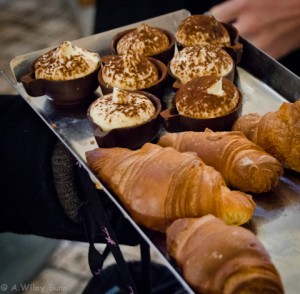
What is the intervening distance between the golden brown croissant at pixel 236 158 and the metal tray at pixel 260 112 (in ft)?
0.19

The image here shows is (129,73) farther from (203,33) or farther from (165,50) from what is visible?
(203,33)

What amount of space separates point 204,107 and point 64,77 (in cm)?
49

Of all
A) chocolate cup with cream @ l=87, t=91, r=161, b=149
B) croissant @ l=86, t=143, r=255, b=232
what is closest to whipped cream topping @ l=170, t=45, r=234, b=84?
chocolate cup with cream @ l=87, t=91, r=161, b=149

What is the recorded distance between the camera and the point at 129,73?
1636mm

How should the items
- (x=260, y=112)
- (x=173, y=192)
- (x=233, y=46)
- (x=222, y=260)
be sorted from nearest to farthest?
(x=222, y=260), (x=173, y=192), (x=260, y=112), (x=233, y=46)

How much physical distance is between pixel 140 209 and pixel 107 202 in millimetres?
426

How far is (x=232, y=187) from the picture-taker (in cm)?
133

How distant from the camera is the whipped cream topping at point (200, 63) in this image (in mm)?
1649

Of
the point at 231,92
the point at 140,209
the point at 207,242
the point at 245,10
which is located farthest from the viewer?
the point at 245,10

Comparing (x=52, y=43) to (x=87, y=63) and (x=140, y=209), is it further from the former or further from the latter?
(x=140, y=209)

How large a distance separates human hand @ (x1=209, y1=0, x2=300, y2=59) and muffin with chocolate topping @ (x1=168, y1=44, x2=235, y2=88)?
1.11ft

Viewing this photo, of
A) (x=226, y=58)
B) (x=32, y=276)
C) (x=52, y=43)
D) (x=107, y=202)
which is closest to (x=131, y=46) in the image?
(x=226, y=58)

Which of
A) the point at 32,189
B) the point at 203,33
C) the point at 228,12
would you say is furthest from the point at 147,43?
the point at 32,189

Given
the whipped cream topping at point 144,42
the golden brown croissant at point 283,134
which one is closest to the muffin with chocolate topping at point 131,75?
the whipped cream topping at point 144,42
